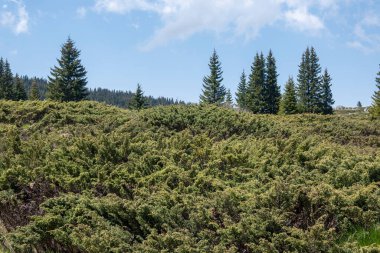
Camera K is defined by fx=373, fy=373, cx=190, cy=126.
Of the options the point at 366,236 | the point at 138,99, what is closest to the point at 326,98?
the point at 138,99

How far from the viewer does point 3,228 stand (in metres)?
6.09

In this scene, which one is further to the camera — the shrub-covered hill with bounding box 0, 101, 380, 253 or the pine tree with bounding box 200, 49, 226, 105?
the pine tree with bounding box 200, 49, 226, 105

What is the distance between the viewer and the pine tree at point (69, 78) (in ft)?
172

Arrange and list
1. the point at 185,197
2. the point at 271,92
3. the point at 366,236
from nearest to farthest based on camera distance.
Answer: the point at 366,236 < the point at 185,197 < the point at 271,92

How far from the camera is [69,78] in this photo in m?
52.9

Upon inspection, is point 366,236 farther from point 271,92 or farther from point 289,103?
point 271,92

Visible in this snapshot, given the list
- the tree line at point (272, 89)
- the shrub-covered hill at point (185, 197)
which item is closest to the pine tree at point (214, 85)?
the tree line at point (272, 89)

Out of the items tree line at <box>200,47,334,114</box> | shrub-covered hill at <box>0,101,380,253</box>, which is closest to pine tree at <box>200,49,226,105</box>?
tree line at <box>200,47,334,114</box>

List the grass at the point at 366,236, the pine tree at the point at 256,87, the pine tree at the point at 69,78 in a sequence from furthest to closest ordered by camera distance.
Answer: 1. the pine tree at the point at 256,87
2. the pine tree at the point at 69,78
3. the grass at the point at 366,236

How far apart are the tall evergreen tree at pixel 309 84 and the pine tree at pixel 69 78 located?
37314 mm

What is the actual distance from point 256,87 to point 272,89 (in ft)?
9.26

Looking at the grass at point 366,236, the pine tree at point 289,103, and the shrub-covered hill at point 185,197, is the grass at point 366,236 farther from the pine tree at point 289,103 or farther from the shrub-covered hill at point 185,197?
the pine tree at point 289,103

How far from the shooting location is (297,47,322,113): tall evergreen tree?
6694cm

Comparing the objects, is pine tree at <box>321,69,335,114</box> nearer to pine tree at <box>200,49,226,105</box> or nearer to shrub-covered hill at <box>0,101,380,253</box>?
pine tree at <box>200,49,226,105</box>
